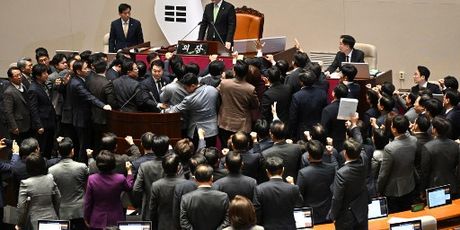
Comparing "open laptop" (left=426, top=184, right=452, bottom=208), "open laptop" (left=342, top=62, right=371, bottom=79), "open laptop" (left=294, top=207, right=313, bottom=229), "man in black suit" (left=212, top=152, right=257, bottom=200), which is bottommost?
"open laptop" (left=426, top=184, right=452, bottom=208)

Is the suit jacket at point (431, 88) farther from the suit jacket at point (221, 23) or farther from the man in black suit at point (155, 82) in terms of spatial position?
the man in black suit at point (155, 82)

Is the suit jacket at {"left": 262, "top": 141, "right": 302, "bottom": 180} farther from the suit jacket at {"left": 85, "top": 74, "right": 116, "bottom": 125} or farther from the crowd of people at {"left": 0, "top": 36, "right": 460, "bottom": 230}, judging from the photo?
the suit jacket at {"left": 85, "top": 74, "right": 116, "bottom": 125}

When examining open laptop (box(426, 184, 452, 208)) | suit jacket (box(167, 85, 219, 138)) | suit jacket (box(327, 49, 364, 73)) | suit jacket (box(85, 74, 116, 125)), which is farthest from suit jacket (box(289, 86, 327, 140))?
suit jacket (box(85, 74, 116, 125))

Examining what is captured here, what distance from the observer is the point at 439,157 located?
28.0 feet

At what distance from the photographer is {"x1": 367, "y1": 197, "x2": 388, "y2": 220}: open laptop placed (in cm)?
791

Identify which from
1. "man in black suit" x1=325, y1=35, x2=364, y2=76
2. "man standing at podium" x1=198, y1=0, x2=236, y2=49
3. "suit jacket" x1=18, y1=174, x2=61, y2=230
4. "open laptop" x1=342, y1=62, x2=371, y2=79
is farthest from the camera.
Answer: "man standing at podium" x1=198, y1=0, x2=236, y2=49

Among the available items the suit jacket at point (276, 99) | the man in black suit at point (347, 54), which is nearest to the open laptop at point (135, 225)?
the suit jacket at point (276, 99)

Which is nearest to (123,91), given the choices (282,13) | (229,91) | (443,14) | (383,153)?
(229,91)

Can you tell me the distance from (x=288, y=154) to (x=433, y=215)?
4.55 ft

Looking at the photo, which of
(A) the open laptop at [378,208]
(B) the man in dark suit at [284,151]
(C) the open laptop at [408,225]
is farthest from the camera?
(B) the man in dark suit at [284,151]

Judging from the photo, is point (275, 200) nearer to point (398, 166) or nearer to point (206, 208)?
point (206, 208)

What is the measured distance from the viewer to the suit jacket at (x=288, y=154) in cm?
806

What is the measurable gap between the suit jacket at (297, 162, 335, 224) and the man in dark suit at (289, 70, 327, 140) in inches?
→ 77.1

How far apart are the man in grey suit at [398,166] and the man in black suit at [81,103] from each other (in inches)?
123
